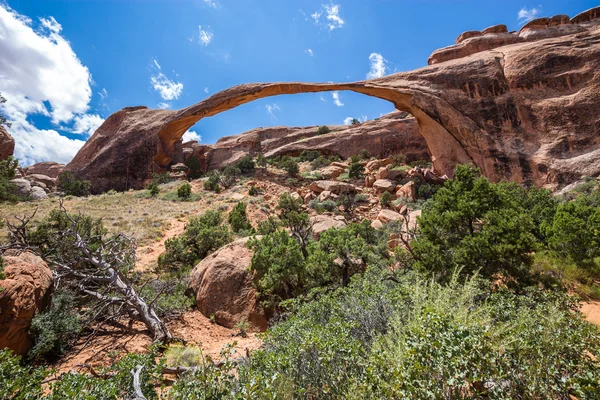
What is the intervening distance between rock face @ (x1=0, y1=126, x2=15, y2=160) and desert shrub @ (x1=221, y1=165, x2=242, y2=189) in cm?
Result: 1602

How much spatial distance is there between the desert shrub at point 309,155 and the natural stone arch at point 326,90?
29.4 feet

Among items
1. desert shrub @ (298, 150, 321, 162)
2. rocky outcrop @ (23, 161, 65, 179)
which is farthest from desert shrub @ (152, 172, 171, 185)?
rocky outcrop @ (23, 161, 65, 179)

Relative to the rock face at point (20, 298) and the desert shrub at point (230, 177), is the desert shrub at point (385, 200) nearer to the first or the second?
the desert shrub at point (230, 177)

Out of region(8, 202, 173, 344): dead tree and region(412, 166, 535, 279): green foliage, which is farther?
region(412, 166, 535, 279): green foliage

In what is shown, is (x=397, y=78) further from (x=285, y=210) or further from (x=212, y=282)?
(x=212, y=282)

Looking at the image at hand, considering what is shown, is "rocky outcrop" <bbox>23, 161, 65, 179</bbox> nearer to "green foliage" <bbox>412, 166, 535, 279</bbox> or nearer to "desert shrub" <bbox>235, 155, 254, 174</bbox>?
"desert shrub" <bbox>235, 155, 254, 174</bbox>

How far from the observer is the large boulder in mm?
6629

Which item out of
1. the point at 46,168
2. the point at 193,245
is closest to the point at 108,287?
the point at 193,245

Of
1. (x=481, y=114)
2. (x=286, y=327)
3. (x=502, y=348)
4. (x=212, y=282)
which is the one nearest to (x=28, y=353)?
(x=212, y=282)

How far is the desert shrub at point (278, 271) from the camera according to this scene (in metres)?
6.53

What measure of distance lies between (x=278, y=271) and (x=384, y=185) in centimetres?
1370

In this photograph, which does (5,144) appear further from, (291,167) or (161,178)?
(291,167)

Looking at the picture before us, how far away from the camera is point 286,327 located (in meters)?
3.70

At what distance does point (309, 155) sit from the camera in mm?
29875
